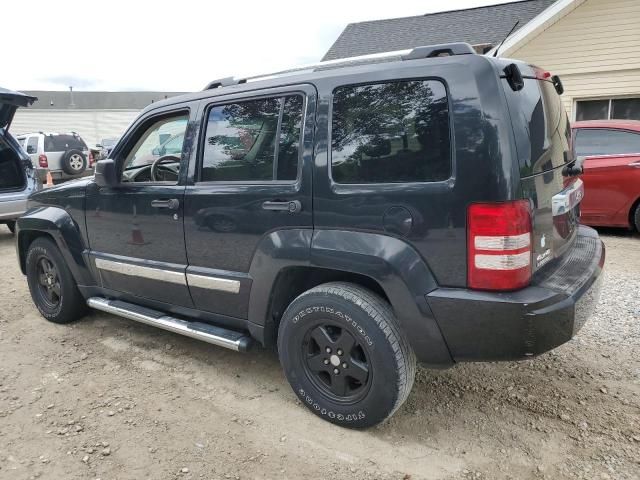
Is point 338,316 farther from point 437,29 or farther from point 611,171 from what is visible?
point 437,29

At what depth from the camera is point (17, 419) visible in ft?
9.48

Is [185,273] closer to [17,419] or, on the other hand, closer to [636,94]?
[17,419]

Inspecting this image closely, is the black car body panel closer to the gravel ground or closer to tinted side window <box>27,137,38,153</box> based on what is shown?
the gravel ground

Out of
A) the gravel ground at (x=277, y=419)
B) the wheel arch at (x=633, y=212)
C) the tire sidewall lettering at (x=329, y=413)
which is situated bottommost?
the gravel ground at (x=277, y=419)

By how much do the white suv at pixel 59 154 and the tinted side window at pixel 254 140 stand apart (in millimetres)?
12617

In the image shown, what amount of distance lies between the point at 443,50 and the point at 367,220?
0.92m

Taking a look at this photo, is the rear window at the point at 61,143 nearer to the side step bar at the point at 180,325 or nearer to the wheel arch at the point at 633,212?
the side step bar at the point at 180,325

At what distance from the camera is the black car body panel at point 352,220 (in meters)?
2.22

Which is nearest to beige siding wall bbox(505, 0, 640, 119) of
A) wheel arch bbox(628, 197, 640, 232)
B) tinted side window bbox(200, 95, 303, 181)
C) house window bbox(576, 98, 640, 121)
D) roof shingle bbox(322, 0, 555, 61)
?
house window bbox(576, 98, 640, 121)

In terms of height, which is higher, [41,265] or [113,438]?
[41,265]

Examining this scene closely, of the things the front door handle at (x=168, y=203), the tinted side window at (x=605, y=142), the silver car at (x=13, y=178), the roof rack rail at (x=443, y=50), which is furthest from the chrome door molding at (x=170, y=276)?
the tinted side window at (x=605, y=142)

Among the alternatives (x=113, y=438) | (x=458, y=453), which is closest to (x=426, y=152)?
(x=458, y=453)

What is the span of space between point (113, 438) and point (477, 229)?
2223 mm

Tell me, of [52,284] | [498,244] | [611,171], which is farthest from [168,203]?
[611,171]
